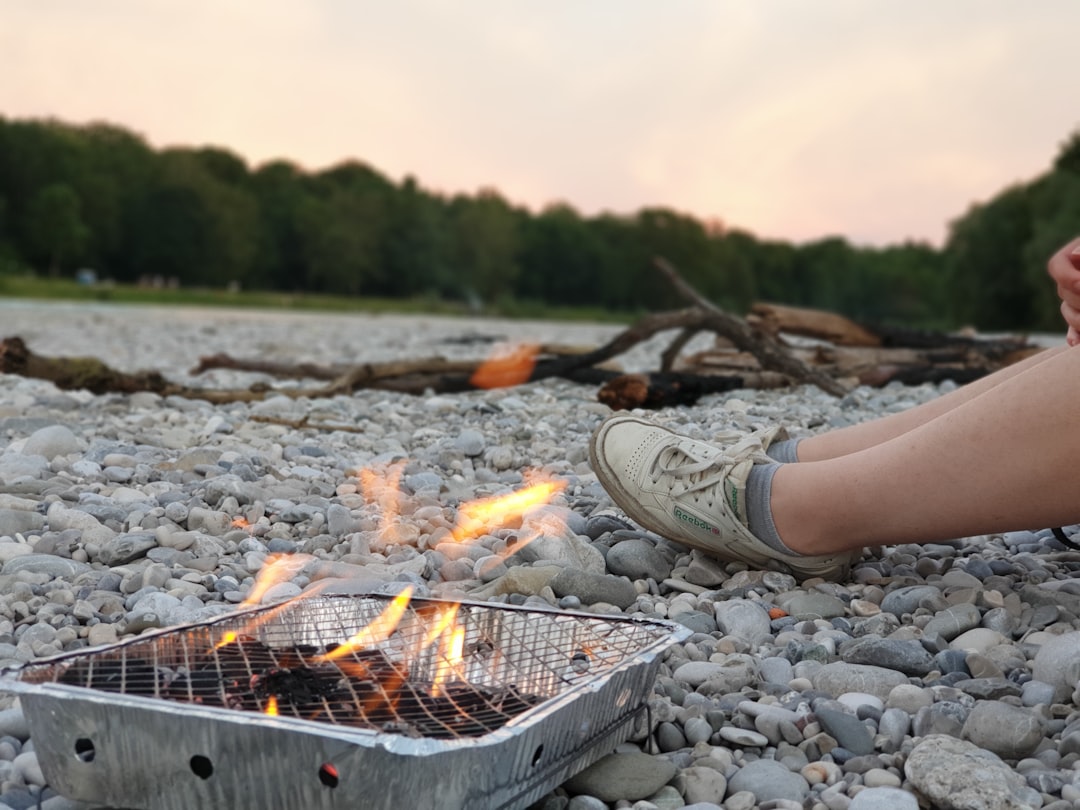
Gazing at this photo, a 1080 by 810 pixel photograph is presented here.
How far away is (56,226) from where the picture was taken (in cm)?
4400

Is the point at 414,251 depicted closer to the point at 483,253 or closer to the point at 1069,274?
the point at 483,253

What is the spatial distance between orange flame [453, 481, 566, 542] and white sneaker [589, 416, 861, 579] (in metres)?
0.42

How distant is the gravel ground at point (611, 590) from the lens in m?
1.57

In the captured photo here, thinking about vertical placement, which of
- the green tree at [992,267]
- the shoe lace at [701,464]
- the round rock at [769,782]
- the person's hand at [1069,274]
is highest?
the green tree at [992,267]

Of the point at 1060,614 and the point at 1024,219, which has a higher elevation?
the point at 1024,219

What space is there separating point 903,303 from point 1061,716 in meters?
79.0

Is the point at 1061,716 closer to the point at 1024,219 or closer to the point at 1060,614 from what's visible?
the point at 1060,614

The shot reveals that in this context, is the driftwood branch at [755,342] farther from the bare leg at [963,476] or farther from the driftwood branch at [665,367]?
the bare leg at [963,476]

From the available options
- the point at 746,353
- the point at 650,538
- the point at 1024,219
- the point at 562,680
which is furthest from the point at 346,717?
the point at 1024,219

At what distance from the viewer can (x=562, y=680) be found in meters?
1.69

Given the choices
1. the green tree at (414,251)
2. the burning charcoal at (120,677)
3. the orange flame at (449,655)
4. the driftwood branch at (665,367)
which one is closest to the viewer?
the burning charcoal at (120,677)

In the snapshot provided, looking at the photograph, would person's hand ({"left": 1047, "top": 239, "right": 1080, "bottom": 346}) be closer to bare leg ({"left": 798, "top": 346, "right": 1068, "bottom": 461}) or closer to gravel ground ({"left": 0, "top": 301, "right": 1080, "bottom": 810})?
bare leg ({"left": 798, "top": 346, "right": 1068, "bottom": 461})

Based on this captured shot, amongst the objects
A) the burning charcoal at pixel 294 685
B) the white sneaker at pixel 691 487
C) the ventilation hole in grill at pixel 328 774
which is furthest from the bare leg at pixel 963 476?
the ventilation hole in grill at pixel 328 774

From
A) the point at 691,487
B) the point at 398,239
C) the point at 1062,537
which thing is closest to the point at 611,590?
the point at 691,487
